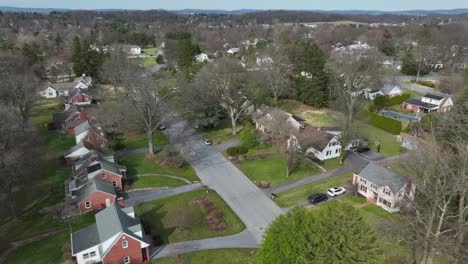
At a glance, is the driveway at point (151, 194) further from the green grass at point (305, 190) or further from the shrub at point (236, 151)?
the green grass at point (305, 190)

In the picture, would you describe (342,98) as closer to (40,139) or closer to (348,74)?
(348,74)

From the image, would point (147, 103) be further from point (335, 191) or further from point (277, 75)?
point (277, 75)

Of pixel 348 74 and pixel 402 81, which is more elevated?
pixel 348 74

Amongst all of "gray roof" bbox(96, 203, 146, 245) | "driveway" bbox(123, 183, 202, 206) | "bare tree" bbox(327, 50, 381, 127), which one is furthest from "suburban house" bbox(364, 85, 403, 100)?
"gray roof" bbox(96, 203, 146, 245)

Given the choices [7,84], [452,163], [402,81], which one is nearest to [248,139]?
[452,163]

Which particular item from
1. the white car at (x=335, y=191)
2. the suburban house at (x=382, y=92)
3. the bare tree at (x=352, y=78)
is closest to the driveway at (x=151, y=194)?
the white car at (x=335, y=191)

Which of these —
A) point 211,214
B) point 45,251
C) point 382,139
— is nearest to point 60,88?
point 45,251

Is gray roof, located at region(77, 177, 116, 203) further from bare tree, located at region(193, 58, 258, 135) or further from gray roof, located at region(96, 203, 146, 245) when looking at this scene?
bare tree, located at region(193, 58, 258, 135)
